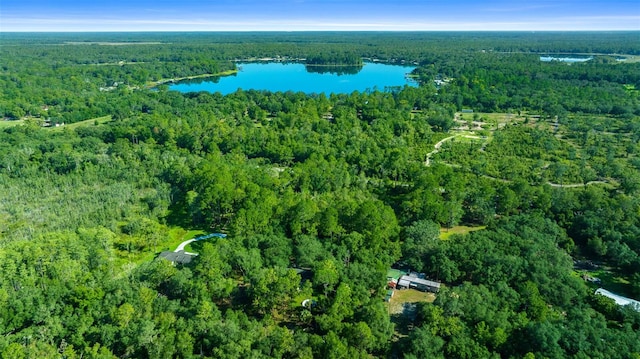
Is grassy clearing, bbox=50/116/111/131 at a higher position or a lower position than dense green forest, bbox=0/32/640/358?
higher

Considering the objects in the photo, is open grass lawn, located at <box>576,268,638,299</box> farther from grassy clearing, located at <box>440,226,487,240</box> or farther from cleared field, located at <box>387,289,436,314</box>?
cleared field, located at <box>387,289,436,314</box>

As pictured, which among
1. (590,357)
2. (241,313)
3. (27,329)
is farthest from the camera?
(241,313)

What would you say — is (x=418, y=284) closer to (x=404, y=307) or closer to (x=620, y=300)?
(x=404, y=307)

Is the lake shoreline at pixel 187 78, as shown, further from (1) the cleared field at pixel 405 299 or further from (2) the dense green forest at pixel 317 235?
(1) the cleared field at pixel 405 299

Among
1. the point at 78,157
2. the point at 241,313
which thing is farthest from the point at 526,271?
the point at 78,157

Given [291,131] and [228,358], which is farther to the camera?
[291,131]

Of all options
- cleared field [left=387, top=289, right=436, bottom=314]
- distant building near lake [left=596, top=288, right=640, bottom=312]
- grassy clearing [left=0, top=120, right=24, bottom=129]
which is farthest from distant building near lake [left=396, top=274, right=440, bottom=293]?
grassy clearing [left=0, top=120, right=24, bottom=129]

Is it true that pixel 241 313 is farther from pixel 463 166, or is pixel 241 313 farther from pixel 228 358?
pixel 463 166

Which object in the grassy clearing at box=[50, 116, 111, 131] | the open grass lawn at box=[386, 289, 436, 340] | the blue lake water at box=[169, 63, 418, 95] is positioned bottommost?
the open grass lawn at box=[386, 289, 436, 340]
